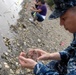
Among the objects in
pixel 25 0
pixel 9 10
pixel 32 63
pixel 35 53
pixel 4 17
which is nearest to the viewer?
pixel 32 63

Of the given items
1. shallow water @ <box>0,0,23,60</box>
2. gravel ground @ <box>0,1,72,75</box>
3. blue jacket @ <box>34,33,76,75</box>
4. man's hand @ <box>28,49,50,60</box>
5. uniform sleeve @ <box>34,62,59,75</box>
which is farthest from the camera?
shallow water @ <box>0,0,23,60</box>

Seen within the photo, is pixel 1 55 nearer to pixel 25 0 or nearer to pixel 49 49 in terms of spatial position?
pixel 49 49

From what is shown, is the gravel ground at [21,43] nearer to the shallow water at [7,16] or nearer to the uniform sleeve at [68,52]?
the shallow water at [7,16]

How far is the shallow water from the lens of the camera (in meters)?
8.20

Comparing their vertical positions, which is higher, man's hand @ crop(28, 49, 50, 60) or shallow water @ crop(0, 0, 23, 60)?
shallow water @ crop(0, 0, 23, 60)

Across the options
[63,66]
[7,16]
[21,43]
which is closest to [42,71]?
[63,66]

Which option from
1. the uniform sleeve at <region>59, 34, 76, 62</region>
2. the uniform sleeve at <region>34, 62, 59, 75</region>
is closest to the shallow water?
the uniform sleeve at <region>59, 34, 76, 62</region>

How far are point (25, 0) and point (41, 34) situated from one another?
4.43 meters

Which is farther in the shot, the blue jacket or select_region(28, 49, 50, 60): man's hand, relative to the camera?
select_region(28, 49, 50, 60): man's hand

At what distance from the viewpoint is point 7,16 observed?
9.73 m

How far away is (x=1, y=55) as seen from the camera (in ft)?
22.7

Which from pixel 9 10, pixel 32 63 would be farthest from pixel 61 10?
pixel 9 10

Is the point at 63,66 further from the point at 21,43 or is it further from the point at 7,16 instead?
the point at 7,16

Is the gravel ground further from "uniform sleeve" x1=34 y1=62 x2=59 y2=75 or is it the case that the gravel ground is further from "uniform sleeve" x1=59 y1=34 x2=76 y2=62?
"uniform sleeve" x1=34 y1=62 x2=59 y2=75
